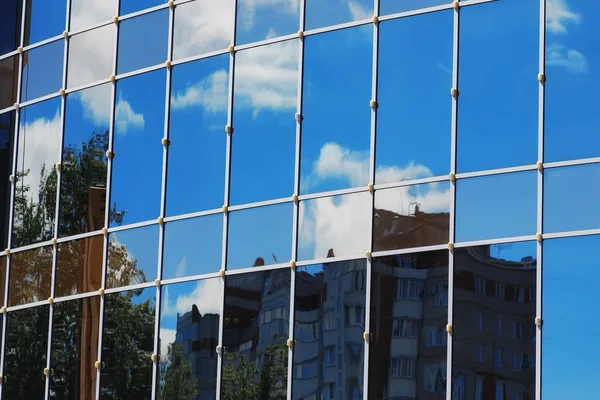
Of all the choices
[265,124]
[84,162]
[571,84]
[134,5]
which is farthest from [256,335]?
[134,5]

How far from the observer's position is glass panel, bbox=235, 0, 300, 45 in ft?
47.5

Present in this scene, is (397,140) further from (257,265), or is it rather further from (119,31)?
(119,31)

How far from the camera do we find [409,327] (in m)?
12.9

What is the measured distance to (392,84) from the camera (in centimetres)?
1369

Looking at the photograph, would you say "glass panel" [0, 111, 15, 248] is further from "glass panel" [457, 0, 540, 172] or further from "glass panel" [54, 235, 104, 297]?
"glass panel" [457, 0, 540, 172]

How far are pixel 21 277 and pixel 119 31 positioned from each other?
10.9 feet

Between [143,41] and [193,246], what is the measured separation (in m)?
2.75

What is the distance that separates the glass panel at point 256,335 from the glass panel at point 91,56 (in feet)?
11.3

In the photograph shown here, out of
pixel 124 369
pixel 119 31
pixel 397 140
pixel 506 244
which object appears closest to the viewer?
pixel 506 244

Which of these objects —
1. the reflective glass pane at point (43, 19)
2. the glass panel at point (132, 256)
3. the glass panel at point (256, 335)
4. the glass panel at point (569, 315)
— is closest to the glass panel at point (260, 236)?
the glass panel at point (256, 335)

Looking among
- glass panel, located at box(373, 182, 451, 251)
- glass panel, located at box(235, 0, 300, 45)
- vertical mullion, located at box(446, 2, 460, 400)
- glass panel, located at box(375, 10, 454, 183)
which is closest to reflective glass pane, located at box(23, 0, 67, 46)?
glass panel, located at box(235, 0, 300, 45)

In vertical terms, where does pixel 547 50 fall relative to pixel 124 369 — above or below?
above

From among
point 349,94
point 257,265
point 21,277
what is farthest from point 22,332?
point 349,94

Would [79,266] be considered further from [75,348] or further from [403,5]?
[403,5]
